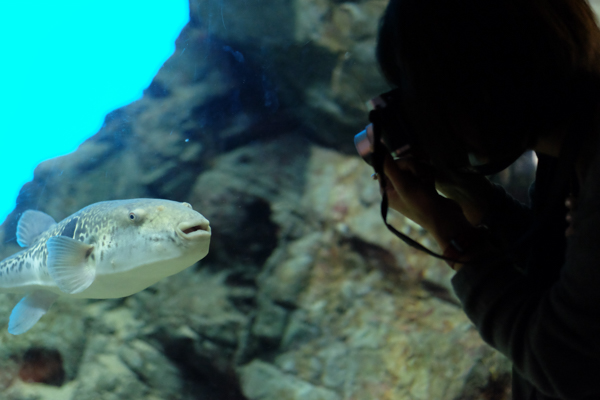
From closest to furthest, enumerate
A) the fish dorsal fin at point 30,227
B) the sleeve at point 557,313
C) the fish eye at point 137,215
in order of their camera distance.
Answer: the sleeve at point 557,313
the fish eye at point 137,215
the fish dorsal fin at point 30,227

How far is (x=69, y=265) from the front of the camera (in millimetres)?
2248

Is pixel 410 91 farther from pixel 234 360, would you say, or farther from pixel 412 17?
pixel 234 360

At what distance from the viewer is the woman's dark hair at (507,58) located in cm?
96

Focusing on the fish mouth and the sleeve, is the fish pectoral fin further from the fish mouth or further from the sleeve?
the sleeve

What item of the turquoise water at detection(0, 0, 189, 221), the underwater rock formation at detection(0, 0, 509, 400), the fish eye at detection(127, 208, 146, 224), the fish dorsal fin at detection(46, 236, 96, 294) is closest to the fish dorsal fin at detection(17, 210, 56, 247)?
→ the underwater rock formation at detection(0, 0, 509, 400)

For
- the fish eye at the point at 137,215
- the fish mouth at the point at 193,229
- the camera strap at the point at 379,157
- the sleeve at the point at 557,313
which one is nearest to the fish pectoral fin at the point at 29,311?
the fish eye at the point at 137,215

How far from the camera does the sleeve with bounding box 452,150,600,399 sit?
0.80 metres

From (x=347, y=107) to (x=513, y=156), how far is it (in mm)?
2430

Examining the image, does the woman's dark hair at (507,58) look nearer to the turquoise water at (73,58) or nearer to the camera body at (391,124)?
the camera body at (391,124)

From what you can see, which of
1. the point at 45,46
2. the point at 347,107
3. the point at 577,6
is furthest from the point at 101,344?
the point at 577,6

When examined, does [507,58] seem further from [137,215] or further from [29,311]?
[29,311]

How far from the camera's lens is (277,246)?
3.19 metres

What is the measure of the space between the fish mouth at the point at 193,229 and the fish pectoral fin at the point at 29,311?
1.48 m

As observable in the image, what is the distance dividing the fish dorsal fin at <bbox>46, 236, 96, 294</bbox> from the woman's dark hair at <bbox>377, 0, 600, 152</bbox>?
2.19 m
